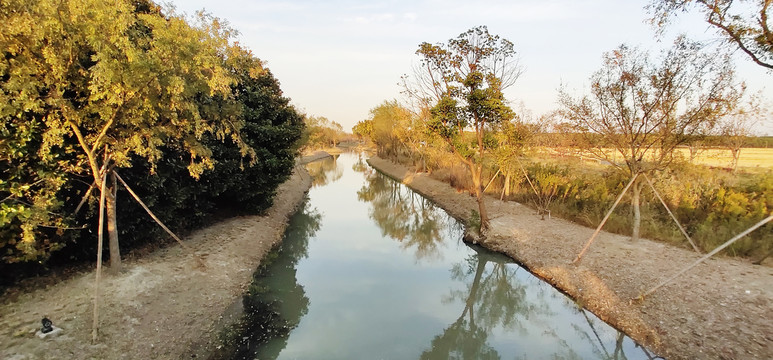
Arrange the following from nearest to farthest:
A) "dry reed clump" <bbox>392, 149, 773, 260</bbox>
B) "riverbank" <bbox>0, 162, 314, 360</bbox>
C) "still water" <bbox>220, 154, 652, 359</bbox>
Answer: "riverbank" <bbox>0, 162, 314, 360</bbox>
"still water" <bbox>220, 154, 652, 359</bbox>
"dry reed clump" <bbox>392, 149, 773, 260</bbox>

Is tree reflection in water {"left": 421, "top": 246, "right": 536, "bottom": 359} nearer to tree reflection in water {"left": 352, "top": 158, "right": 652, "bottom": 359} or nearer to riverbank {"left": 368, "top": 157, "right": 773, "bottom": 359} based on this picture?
tree reflection in water {"left": 352, "top": 158, "right": 652, "bottom": 359}

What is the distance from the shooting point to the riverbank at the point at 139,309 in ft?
20.0

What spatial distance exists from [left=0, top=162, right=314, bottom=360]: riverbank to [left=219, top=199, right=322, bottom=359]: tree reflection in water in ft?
1.63

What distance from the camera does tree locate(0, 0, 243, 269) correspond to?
574 cm

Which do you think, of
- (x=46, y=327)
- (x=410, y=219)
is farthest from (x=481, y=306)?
(x=410, y=219)

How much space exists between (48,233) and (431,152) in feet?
88.3

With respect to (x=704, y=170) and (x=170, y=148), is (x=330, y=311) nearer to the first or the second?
(x=170, y=148)

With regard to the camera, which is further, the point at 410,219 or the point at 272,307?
the point at 410,219

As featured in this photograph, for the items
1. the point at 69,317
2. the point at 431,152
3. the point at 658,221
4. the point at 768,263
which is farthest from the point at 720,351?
the point at 431,152

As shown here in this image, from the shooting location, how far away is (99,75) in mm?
5855

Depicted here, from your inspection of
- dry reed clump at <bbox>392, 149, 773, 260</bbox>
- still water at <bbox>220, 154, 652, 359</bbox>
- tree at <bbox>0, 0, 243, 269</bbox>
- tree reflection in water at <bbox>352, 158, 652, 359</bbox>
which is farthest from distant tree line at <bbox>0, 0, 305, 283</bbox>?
dry reed clump at <bbox>392, 149, 773, 260</bbox>

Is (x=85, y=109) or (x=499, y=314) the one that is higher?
(x=85, y=109)

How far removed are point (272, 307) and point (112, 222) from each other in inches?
174

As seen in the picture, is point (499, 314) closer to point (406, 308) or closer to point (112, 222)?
point (406, 308)
